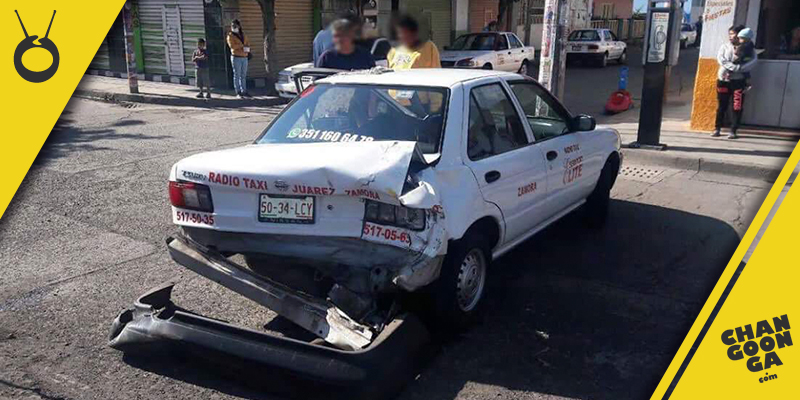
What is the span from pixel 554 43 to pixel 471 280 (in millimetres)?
6081

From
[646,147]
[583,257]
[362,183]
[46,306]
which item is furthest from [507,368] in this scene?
[646,147]

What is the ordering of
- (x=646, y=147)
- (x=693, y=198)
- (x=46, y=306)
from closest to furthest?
(x=46, y=306)
(x=693, y=198)
(x=646, y=147)

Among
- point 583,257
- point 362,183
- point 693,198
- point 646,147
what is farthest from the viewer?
point 646,147

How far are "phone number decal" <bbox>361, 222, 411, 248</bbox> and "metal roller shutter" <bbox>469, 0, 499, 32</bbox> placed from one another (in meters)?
26.4

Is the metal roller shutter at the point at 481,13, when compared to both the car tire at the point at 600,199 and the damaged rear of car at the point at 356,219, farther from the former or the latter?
the damaged rear of car at the point at 356,219

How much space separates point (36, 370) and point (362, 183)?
2.17 metres

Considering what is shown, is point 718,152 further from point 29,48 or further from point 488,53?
point 488,53

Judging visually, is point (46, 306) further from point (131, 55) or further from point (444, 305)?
point (131, 55)

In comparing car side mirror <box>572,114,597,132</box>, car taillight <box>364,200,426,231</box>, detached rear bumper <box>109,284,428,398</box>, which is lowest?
detached rear bumper <box>109,284,428,398</box>

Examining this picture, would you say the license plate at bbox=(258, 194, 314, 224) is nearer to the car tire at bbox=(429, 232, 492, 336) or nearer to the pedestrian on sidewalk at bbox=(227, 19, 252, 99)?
the car tire at bbox=(429, 232, 492, 336)

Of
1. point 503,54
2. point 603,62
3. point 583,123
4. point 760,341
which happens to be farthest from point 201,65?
point 603,62

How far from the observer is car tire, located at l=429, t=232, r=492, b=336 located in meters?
4.14

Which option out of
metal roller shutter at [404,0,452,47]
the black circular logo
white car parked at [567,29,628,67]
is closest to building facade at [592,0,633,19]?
white car parked at [567,29,628,67]

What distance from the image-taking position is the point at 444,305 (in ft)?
13.7
